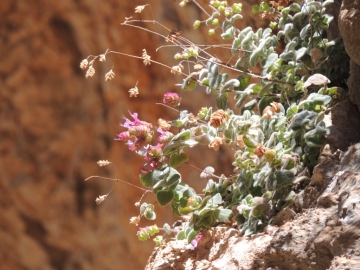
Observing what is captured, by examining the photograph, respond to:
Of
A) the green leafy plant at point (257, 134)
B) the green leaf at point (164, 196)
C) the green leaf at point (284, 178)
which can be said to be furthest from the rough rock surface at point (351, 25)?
the green leaf at point (164, 196)

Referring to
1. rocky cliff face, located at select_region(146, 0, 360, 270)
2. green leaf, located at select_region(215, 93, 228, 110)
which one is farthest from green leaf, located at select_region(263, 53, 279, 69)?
rocky cliff face, located at select_region(146, 0, 360, 270)

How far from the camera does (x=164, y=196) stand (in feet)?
3.28

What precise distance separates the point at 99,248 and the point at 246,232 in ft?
5.46


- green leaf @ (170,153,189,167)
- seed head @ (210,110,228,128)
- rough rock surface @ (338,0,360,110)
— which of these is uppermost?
rough rock surface @ (338,0,360,110)

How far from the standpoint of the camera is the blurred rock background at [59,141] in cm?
248

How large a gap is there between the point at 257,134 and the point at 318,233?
0.28 m

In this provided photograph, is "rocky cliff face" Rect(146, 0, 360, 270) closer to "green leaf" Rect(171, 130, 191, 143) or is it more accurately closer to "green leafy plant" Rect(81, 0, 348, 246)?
"green leafy plant" Rect(81, 0, 348, 246)

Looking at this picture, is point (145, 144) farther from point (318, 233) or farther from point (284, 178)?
point (318, 233)

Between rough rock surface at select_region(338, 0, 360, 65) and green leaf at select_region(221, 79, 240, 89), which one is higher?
green leaf at select_region(221, 79, 240, 89)

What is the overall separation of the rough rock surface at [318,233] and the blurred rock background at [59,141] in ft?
5.06

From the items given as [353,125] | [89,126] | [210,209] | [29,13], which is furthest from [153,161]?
[29,13]

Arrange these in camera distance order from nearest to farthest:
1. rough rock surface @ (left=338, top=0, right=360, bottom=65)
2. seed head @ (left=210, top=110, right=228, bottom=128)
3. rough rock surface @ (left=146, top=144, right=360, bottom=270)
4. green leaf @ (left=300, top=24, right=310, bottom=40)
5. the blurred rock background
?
rough rock surface @ (left=146, top=144, right=360, bottom=270)
rough rock surface @ (left=338, top=0, right=360, bottom=65)
seed head @ (left=210, top=110, right=228, bottom=128)
green leaf @ (left=300, top=24, right=310, bottom=40)
the blurred rock background

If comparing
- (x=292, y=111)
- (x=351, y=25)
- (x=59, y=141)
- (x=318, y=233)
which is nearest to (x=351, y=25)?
(x=351, y=25)

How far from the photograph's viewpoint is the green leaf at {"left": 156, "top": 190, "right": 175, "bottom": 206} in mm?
1000
